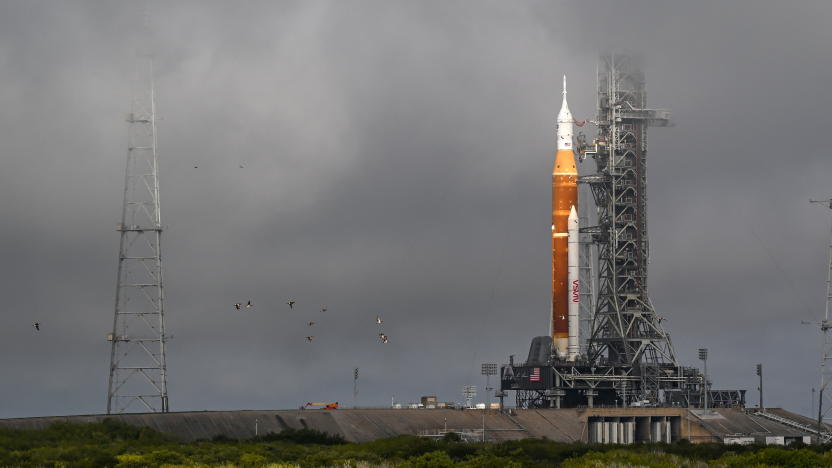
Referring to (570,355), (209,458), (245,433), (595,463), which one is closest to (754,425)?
(570,355)

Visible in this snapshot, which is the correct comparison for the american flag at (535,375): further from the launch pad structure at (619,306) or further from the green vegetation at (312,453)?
the green vegetation at (312,453)

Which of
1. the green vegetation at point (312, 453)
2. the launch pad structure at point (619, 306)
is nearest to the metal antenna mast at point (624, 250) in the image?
the launch pad structure at point (619, 306)

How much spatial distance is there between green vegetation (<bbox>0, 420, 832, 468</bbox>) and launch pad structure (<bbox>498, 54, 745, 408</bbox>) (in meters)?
32.6

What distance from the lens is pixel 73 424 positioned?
12156 cm

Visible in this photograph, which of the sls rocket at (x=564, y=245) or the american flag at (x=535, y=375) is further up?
the sls rocket at (x=564, y=245)

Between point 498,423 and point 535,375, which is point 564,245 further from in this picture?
point 498,423

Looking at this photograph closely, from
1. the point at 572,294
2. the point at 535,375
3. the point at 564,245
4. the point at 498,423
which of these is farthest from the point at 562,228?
the point at 498,423

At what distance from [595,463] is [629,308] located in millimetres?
76067

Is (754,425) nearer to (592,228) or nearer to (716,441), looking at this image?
(716,441)

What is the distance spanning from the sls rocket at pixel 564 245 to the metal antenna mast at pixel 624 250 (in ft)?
11.6

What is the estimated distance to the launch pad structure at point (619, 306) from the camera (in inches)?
6722

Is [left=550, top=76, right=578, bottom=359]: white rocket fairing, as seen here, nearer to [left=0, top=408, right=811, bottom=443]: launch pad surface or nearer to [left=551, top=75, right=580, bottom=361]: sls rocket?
[left=551, top=75, right=580, bottom=361]: sls rocket

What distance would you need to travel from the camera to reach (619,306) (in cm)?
17125

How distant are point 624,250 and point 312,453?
6803cm
